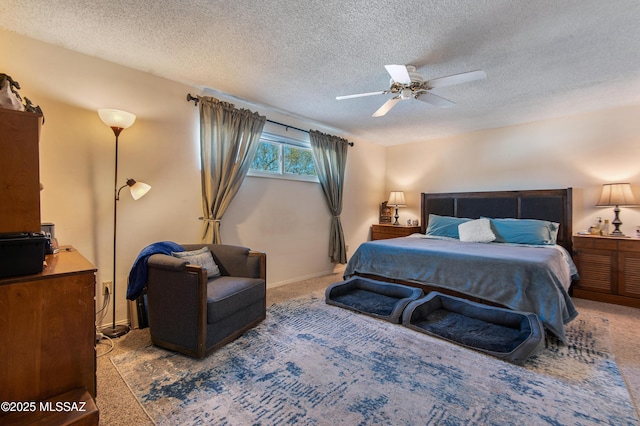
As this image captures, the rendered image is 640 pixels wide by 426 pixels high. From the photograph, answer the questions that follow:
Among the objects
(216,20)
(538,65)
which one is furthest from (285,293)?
(538,65)

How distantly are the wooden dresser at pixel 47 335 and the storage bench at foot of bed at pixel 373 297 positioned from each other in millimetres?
2285

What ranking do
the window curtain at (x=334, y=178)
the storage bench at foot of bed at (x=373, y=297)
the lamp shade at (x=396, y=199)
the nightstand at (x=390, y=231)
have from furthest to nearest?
the lamp shade at (x=396, y=199) < the nightstand at (x=390, y=231) < the window curtain at (x=334, y=178) < the storage bench at foot of bed at (x=373, y=297)

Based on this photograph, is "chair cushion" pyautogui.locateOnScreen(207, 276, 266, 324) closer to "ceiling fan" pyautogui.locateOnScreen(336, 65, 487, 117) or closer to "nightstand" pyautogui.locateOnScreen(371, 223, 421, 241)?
"ceiling fan" pyautogui.locateOnScreen(336, 65, 487, 117)

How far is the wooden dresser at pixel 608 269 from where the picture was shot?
340 cm

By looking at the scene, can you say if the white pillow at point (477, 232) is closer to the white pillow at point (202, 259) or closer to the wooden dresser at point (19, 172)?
the white pillow at point (202, 259)

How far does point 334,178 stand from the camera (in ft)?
16.0

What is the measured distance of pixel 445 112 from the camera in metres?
3.99

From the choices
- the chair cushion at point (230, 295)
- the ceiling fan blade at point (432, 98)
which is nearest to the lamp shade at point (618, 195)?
the ceiling fan blade at point (432, 98)

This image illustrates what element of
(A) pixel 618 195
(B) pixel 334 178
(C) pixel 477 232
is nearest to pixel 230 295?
(B) pixel 334 178

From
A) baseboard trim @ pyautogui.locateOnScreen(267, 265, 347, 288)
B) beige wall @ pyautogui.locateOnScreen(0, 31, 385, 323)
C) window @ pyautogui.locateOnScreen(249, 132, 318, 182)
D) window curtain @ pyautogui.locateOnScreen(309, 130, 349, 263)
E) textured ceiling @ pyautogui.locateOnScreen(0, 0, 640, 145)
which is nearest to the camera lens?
textured ceiling @ pyautogui.locateOnScreen(0, 0, 640, 145)

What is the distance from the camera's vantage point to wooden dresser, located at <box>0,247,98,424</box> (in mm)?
1280

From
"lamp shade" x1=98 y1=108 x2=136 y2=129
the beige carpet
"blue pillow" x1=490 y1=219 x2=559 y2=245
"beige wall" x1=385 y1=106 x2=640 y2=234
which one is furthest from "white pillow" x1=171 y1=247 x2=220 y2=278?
"beige wall" x1=385 y1=106 x2=640 y2=234

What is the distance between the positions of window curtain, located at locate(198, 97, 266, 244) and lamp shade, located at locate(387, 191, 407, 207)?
303cm

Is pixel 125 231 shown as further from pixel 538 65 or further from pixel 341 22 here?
pixel 538 65
